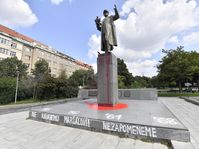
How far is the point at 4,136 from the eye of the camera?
4.14 metres

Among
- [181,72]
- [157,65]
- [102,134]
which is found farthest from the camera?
[157,65]

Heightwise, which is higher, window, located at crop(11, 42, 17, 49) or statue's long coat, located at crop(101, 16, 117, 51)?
window, located at crop(11, 42, 17, 49)

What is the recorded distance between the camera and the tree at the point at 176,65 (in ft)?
68.4

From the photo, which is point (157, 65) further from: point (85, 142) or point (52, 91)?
point (85, 142)

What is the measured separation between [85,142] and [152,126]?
6.14 ft

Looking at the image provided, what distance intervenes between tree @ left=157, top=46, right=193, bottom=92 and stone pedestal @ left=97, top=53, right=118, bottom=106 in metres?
17.8

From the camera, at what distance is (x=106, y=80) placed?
7332 millimetres

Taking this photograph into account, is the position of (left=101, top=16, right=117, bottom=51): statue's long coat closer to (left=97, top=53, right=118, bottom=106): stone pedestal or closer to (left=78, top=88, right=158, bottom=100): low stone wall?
(left=97, top=53, right=118, bottom=106): stone pedestal

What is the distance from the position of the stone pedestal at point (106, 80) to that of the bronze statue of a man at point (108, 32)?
68cm

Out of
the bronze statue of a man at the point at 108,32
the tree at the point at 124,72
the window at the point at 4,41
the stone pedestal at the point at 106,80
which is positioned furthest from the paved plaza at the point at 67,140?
the tree at the point at 124,72

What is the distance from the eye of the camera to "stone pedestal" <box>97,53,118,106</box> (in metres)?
7.20

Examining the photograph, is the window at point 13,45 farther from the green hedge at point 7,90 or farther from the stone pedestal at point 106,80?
the stone pedestal at point 106,80

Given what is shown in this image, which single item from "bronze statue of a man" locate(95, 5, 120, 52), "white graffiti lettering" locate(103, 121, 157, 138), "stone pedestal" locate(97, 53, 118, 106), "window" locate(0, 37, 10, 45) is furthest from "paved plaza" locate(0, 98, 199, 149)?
"window" locate(0, 37, 10, 45)

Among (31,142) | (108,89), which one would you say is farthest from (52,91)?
(31,142)
